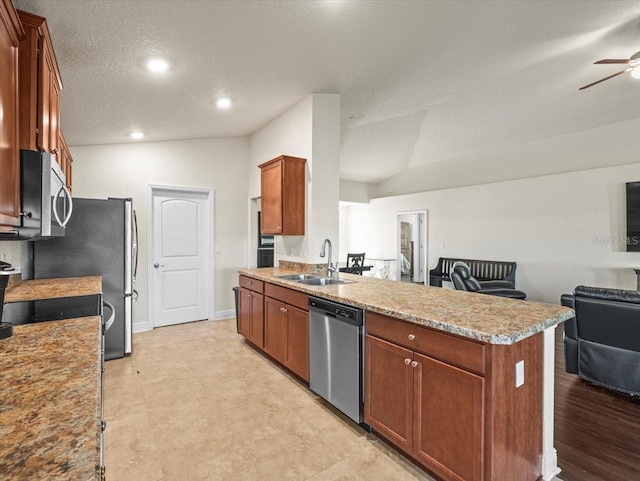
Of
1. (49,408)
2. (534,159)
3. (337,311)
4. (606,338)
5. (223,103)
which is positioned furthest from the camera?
(534,159)

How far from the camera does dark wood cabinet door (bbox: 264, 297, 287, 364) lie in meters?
3.22

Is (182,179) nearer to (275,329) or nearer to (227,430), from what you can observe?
(275,329)

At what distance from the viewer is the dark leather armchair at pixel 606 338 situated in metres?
2.65

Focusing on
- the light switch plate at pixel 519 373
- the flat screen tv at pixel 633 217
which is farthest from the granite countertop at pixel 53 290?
the flat screen tv at pixel 633 217

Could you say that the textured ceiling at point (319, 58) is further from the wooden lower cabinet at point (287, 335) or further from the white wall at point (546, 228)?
the wooden lower cabinet at point (287, 335)

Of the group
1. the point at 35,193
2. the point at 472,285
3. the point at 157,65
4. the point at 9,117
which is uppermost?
the point at 157,65

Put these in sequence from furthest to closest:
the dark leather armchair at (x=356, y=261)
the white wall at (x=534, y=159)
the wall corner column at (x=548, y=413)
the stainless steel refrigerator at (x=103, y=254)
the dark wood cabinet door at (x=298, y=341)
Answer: the dark leather armchair at (x=356, y=261) → the white wall at (x=534, y=159) → the stainless steel refrigerator at (x=103, y=254) → the dark wood cabinet door at (x=298, y=341) → the wall corner column at (x=548, y=413)

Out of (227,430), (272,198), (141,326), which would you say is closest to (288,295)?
(227,430)

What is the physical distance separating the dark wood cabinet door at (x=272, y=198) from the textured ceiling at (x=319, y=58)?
0.77m

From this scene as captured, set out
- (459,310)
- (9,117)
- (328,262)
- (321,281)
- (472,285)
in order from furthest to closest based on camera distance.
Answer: (472,285), (328,262), (321,281), (459,310), (9,117)

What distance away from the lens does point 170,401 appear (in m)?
2.75

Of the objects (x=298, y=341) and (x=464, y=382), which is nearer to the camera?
(x=464, y=382)

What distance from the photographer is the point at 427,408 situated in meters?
1.76

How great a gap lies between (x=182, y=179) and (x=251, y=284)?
2.14 metres
